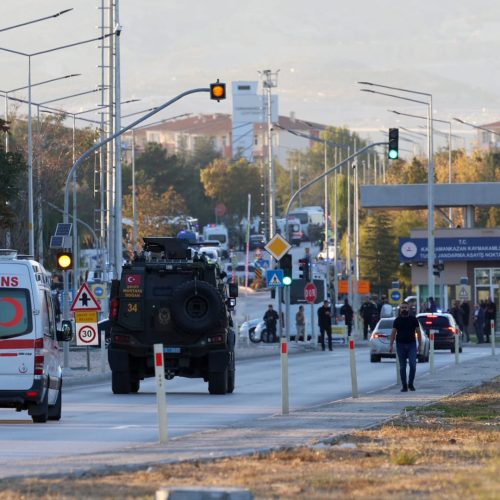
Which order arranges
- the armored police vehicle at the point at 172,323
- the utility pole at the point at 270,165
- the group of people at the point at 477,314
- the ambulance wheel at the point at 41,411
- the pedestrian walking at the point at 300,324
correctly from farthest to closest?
the utility pole at the point at 270,165, the pedestrian walking at the point at 300,324, the group of people at the point at 477,314, the armored police vehicle at the point at 172,323, the ambulance wheel at the point at 41,411

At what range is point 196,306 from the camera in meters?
31.5

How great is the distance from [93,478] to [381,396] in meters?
15.3

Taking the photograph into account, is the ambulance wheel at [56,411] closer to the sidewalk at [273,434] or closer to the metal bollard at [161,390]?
the sidewalk at [273,434]

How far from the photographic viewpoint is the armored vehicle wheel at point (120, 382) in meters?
32.0

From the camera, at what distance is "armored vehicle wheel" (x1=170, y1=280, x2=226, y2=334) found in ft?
103

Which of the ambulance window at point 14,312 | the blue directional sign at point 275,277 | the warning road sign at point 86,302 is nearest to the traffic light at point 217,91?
the warning road sign at point 86,302

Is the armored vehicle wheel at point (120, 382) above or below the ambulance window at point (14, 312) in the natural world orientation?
below

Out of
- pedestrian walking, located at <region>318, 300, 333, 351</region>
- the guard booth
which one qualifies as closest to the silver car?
pedestrian walking, located at <region>318, 300, 333, 351</region>

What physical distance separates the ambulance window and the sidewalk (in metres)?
3.32

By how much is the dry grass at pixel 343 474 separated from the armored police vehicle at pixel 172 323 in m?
12.6

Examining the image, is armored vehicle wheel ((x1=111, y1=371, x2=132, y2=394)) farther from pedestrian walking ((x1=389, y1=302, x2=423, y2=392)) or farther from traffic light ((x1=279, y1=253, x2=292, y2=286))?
traffic light ((x1=279, y1=253, x2=292, y2=286))

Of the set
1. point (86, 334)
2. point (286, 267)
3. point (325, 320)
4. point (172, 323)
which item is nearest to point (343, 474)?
point (172, 323)

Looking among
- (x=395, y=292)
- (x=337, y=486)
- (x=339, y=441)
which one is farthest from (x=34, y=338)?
(x=395, y=292)

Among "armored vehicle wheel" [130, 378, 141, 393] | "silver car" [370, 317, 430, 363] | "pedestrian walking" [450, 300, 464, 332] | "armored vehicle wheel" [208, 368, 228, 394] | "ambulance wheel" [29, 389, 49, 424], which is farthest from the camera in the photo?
"pedestrian walking" [450, 300, 464, 332]
